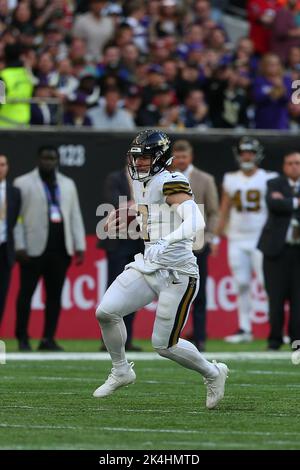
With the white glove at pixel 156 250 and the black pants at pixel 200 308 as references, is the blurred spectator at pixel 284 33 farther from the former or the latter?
the white glove at pixel 156 250

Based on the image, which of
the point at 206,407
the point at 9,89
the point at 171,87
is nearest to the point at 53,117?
the point at 9,89

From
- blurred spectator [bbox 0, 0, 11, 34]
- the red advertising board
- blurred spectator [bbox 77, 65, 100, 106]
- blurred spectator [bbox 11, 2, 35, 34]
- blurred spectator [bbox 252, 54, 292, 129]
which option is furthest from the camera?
blurred spectator [bbox 0, 0, 11, 34]

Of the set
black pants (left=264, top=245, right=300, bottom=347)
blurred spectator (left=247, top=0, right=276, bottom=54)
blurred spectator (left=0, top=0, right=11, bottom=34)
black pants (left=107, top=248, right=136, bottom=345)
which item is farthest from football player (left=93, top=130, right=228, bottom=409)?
blurred spectator (left=247, top=0, right=276, bottom=54)

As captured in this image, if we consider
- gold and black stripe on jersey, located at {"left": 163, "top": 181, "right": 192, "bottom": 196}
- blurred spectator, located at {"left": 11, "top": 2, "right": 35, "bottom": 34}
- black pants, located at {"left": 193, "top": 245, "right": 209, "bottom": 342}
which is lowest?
black pants, located at {"left": 193, "top": 245, "right": 209, "bottom": 342}

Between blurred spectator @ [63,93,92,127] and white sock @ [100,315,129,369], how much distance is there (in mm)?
7869

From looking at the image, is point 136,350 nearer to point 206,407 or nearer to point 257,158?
point 257,158

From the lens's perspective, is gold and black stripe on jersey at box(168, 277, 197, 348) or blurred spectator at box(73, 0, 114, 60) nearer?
gold and black stripe on jersey at box(168, 277, 197, 348)

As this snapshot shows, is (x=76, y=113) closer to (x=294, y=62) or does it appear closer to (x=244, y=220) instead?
(x=244, y=220)

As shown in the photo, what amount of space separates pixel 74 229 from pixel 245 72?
229 inches

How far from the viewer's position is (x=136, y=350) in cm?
1320

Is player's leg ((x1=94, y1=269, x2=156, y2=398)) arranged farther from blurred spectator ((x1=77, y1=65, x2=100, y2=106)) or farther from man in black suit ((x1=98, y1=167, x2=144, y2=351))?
blurred spectator ((x1=77, y1=65, x2=100, y2=106))

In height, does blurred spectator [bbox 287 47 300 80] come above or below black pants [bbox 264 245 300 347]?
above

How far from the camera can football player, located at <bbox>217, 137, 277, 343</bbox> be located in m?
14.6

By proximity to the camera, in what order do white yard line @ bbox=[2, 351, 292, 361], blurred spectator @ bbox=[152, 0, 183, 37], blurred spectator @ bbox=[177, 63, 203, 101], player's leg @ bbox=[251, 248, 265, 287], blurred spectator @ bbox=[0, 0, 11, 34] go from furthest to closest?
1. blurred spectator @ bbox=[152, 0, 183, 37]
2. blurred spectator @ bbox=[0, 0, 11, 34]
3. blurred spectator @ bbox=[177, 63, 203, 101]
4. player's leg @ bbox=[251, 248, 265, 287]
5. white yard line @ bbox=[2, 351, 292, 361]
